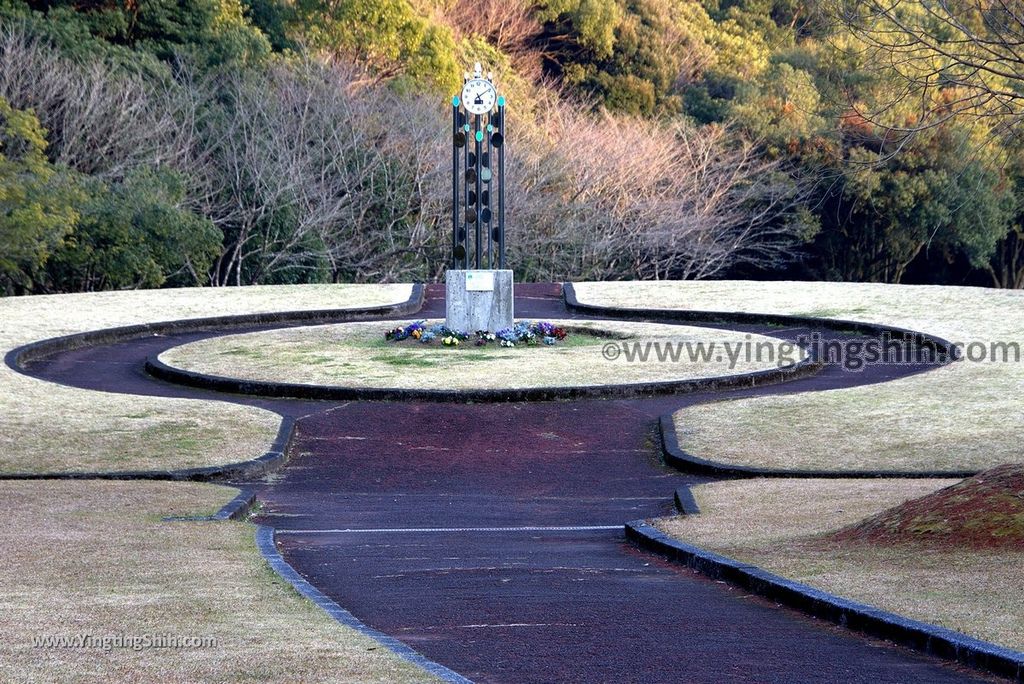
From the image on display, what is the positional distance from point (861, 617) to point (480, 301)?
1319 cm

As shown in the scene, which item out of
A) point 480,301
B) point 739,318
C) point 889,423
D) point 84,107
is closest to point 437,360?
point 480,301

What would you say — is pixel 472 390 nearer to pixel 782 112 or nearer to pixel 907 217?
pixel 907 217

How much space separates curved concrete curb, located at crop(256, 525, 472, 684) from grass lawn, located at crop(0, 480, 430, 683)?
6 centimetres

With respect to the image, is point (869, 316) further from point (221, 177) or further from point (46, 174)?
point (221, 177)

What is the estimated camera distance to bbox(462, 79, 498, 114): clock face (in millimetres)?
17797

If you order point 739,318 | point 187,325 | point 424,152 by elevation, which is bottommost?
point 187,325

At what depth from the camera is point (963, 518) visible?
707 centimetres

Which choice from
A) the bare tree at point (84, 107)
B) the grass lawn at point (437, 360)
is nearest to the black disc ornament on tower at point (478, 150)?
the grass lawn at point (437, 360)

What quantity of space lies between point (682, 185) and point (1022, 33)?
32.9 meters

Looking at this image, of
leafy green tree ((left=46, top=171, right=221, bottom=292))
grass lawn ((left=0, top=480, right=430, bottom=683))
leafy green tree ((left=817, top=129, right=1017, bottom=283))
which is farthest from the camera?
leafy green tree ((left=817, top=129, right=1017, bottom=283))

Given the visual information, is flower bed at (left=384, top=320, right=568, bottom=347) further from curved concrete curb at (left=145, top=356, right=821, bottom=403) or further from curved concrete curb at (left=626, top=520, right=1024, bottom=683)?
curved concrete curb at (left=626, top=520, right=1024, bottom=683)

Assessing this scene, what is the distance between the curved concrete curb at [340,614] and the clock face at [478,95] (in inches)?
412

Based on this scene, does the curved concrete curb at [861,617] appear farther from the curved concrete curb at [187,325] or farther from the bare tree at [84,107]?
the bare tree at [84,107]

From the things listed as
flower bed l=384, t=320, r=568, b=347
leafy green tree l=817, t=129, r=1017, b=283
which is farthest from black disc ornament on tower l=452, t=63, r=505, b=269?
leafy green tree l=817, t=129, r=1017, b=283
